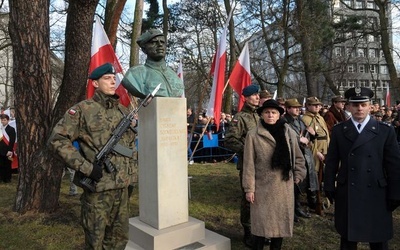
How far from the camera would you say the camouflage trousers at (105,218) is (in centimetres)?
300

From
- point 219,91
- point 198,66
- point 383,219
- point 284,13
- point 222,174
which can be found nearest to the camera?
point 383,219

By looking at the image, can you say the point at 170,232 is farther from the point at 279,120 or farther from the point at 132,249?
the point at 279,120

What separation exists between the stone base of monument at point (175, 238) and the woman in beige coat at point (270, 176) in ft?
1.92

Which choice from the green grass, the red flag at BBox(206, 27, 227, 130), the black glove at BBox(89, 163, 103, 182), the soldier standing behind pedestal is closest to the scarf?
the green grass

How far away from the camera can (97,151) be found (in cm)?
297

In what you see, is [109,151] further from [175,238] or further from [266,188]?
[266,188]

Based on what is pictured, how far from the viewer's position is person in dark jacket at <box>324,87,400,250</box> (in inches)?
128

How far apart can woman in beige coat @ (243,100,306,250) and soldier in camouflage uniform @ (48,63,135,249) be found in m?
1.31

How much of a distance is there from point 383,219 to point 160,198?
2220 mm

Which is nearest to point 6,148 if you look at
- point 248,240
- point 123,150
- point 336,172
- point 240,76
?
point 240,76

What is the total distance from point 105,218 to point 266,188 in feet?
5.45

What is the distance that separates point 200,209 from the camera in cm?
607

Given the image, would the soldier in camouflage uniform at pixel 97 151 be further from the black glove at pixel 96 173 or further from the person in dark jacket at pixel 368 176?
the person in dark jacket at pixel 368 176

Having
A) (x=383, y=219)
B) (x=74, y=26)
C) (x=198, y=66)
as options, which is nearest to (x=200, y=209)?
(x=383, y=219)
